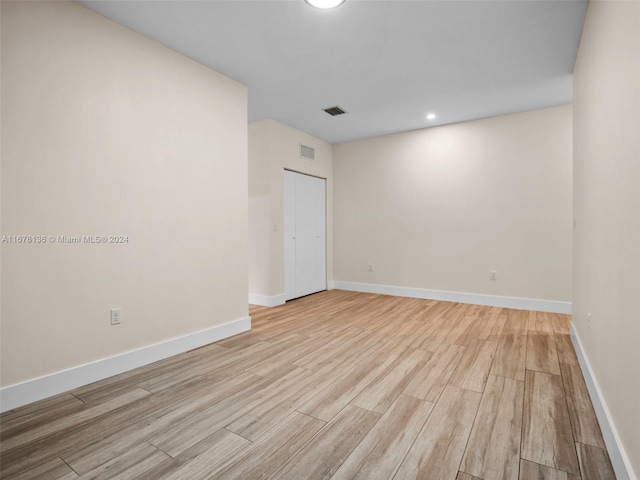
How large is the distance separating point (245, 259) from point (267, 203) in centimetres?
139

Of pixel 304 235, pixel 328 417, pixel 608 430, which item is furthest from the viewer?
pixel 304 235

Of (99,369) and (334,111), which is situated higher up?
(334,111)

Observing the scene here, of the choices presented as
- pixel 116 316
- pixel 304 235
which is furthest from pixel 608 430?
pixel 304 235

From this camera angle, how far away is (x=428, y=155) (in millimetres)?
5078

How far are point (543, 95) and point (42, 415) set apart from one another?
17.8ft

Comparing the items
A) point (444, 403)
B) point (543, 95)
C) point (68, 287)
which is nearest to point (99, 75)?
point (68, 287)

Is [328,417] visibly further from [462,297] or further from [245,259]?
[462,297]

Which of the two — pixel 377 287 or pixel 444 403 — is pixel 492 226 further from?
pixel 444 403

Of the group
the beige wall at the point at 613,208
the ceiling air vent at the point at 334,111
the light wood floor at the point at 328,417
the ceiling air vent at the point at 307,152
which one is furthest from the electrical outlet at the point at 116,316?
the ceiling air vent at the point at 307,152

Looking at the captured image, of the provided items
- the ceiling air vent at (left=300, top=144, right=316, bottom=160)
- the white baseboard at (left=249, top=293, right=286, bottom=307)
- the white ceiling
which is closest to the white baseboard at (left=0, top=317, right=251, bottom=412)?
the white baseboard at (left=249, top=293, right=286, bottom=307)

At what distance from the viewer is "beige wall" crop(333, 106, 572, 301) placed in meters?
4.25

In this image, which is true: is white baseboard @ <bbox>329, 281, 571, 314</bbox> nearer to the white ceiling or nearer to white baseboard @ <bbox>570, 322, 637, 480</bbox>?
white baseboard @ <bbox>570, 322, 637, 480</bbox>

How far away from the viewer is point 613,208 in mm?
1619

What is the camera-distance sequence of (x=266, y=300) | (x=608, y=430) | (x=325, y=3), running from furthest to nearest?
1. (x=266, y=300)
2. (x=325, y=3)
3. (x=608, y=430)
